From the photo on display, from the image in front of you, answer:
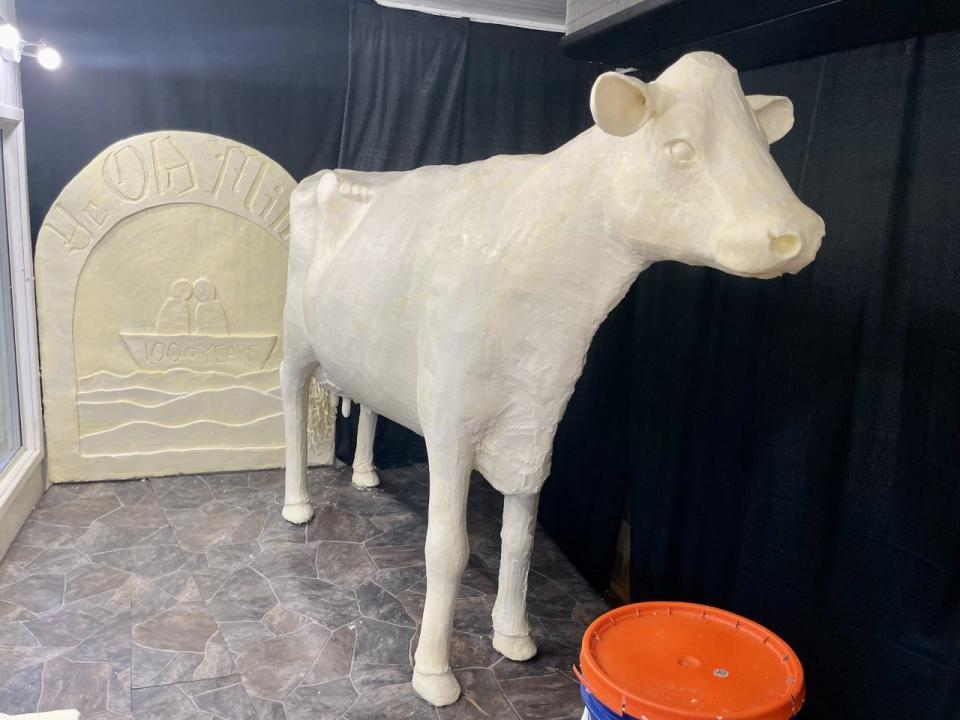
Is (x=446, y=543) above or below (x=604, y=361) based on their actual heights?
below

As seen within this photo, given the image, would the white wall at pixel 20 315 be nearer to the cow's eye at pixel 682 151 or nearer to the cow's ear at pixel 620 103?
the cow's ear at pixel 620 103

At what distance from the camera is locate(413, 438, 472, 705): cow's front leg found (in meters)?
1.95

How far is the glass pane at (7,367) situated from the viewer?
3.01 m

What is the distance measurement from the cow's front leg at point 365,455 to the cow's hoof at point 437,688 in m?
1.50

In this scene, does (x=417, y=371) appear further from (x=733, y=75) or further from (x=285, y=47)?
(x=285, y=47)

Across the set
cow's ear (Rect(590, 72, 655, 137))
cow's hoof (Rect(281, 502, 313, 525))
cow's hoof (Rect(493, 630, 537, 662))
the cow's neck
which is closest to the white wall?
cow's hoof (Rect(281, 502, 313, 525))

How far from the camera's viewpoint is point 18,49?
275cm

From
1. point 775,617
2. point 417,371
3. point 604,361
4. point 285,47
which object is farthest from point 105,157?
point 775,617

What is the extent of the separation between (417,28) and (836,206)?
7.16 ft

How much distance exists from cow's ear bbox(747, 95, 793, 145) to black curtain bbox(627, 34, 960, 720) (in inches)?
14.8

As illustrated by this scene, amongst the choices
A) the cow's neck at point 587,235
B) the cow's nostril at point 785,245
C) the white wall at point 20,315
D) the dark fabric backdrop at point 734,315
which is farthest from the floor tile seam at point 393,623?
the cow's nostril at point 785,245

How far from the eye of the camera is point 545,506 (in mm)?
3545

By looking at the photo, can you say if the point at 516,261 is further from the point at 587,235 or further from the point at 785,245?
the point at 785,245

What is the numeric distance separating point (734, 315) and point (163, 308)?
A: 2496 mm
